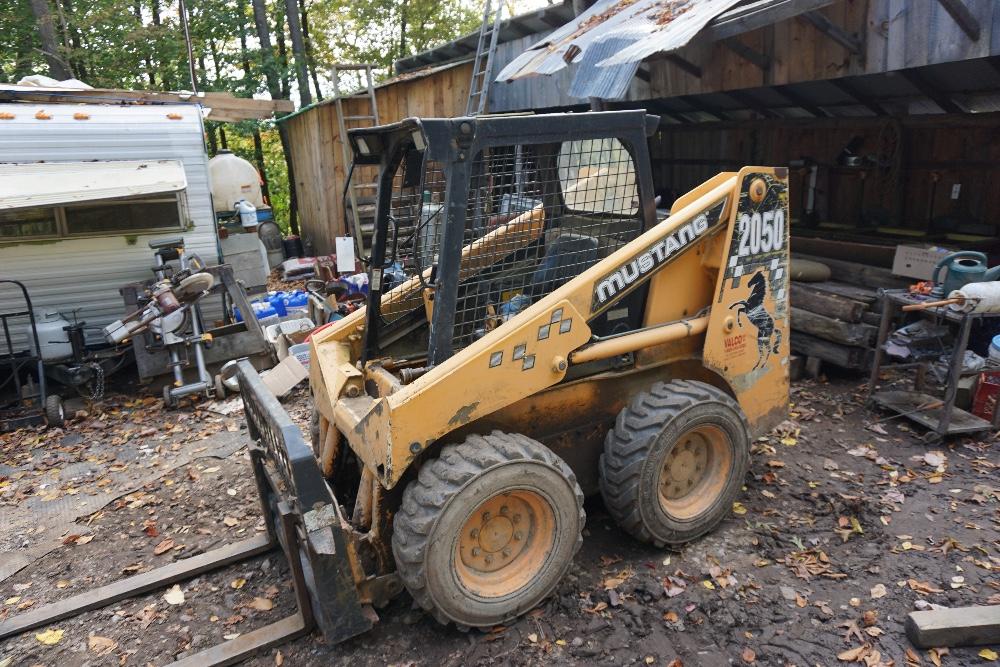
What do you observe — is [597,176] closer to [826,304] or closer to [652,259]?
[652,259]

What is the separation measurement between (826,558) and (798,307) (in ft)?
11.4

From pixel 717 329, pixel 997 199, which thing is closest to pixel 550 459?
pixel 717 329

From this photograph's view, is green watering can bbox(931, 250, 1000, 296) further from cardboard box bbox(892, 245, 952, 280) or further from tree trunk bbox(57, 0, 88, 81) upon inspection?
tree trunk bbox(57, 0, 88, 81)

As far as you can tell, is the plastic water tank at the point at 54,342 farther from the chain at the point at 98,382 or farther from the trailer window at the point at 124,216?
the trailer window at the point at 124,216

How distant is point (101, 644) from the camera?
3.59 meters

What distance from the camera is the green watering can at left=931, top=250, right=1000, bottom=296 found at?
547cm

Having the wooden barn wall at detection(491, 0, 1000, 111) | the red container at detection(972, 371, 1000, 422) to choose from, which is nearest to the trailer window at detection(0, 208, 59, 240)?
the wooden barn wall at detection(491, 0, 1000, 111)

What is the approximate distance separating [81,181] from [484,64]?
7651mm

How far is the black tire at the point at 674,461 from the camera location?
3730mm

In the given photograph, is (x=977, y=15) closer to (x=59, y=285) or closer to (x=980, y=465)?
(x=980, y=465)

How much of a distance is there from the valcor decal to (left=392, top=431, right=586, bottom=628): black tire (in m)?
0.88

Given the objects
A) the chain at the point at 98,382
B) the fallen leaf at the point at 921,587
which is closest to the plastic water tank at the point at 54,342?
the chain at the point at 98,382

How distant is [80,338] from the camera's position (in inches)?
282

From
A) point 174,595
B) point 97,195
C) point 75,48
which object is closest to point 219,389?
point 97,195
